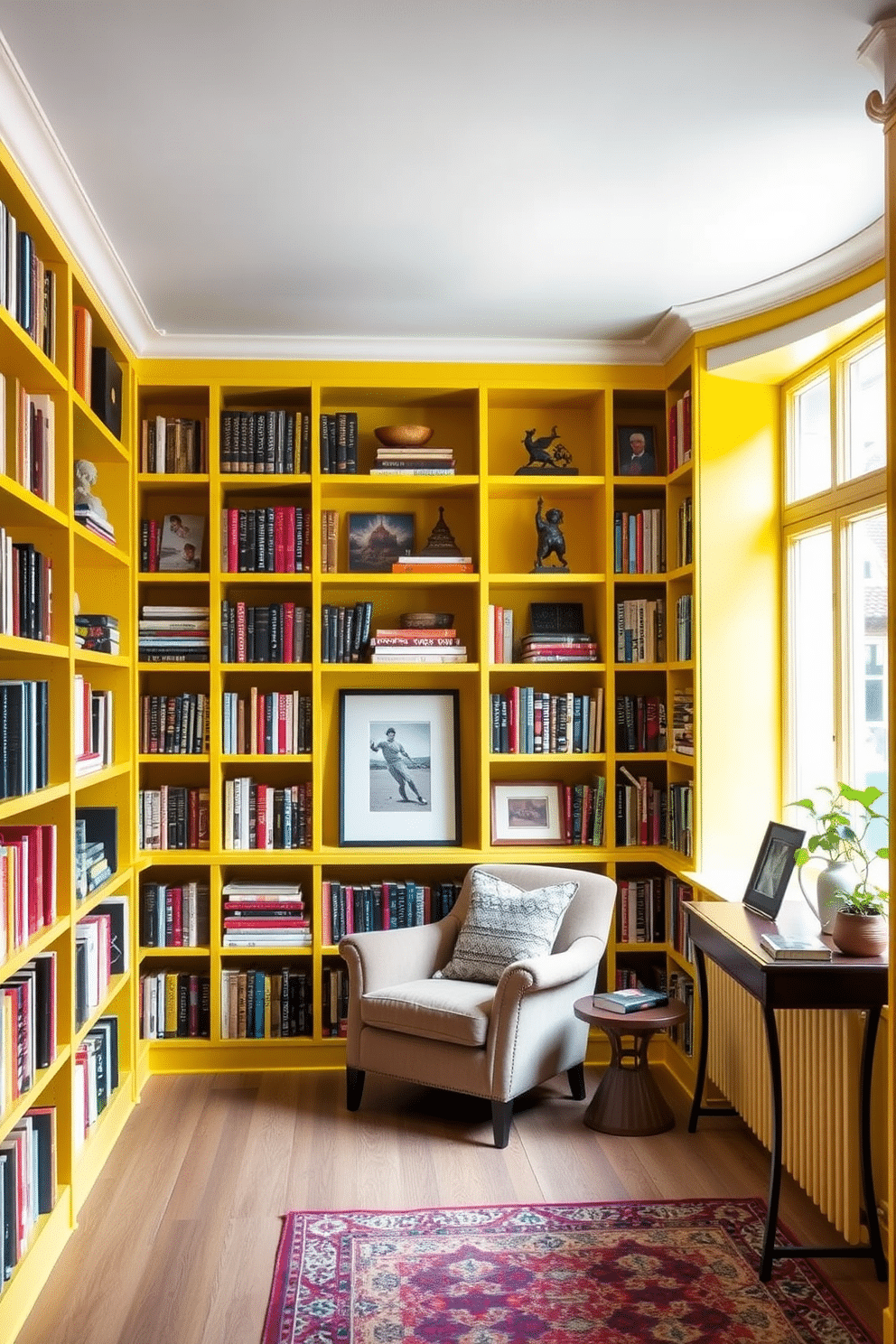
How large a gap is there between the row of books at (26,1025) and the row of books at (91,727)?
0.69m

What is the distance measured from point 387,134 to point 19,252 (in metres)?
0.96

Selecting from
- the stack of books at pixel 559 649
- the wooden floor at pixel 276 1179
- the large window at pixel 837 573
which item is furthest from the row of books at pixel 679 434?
the wooden floor at pixel 276 1179

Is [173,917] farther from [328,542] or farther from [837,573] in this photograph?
[837,573]

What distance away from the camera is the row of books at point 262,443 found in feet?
15.2

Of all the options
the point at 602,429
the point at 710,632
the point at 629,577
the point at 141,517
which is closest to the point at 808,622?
the point at 710,632

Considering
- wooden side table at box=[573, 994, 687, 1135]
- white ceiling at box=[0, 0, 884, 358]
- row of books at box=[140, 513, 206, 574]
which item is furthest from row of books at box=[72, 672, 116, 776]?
wooden side table at box=[573, 994, 687, 1135]

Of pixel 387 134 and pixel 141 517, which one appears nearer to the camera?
pixel 387 134

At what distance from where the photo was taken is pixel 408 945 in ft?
14.1

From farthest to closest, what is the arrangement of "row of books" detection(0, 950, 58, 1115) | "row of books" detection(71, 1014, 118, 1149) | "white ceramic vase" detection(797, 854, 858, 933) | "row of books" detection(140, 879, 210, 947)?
1. "row of books" detection(140, 879, 210, 947)
2. "row of books" detection(71, 1014, 118, 1149)
3. "white ceramic vase" detection(797, 854, 858, 933)
4. "row of books" detection(0, 950, 58, 1115)

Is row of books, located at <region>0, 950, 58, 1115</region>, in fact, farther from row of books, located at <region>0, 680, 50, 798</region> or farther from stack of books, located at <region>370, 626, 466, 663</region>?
stack of books, located at <region>370, 626, 466, 663</region>

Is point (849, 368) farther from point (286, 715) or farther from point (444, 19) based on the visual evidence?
point (286, 715)

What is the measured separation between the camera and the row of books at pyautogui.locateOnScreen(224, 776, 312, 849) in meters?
4.65

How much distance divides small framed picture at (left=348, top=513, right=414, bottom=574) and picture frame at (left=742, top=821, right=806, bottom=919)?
2.02 m

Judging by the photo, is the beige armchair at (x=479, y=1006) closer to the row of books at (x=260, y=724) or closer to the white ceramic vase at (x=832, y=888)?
the row of books at (x=260, y=724)
